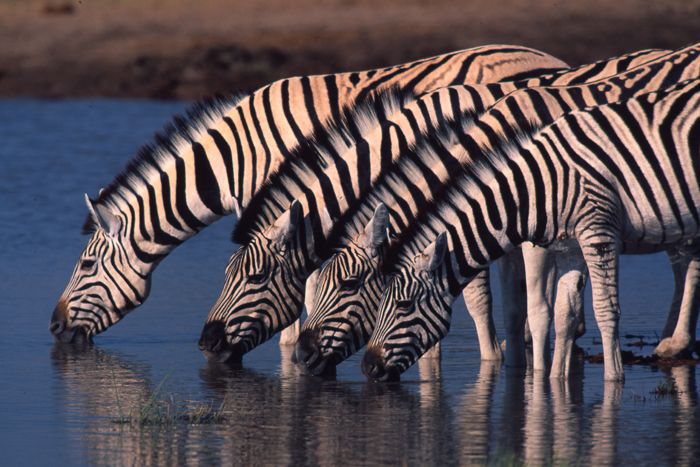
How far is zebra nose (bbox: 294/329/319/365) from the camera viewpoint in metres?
9.97

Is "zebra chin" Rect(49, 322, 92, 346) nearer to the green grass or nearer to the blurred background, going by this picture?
the green grass

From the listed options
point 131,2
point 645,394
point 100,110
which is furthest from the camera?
point 131,2

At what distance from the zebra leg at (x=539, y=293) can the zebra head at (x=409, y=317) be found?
0.60 meters

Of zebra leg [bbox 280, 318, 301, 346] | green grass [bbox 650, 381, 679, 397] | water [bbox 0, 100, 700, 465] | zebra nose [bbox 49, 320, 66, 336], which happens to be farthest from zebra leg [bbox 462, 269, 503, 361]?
zebra nose [bbox 49, 320, 66, 336]

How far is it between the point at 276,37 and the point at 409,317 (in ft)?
80.5

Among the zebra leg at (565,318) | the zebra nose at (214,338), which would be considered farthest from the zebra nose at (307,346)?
the zebra leg at (565,318)

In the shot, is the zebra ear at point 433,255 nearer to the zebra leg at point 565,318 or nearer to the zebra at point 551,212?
the zebra at point 551,212

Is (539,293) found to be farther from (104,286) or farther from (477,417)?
(104,286)

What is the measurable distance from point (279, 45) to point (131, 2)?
517cm

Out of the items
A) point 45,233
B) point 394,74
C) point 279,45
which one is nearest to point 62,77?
point 279,45

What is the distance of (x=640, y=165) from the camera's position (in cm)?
971

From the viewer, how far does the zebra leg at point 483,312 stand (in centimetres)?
1062

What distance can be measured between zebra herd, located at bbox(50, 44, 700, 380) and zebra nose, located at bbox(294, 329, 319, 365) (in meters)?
0.01

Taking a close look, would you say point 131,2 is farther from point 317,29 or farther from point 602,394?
point 602,394
